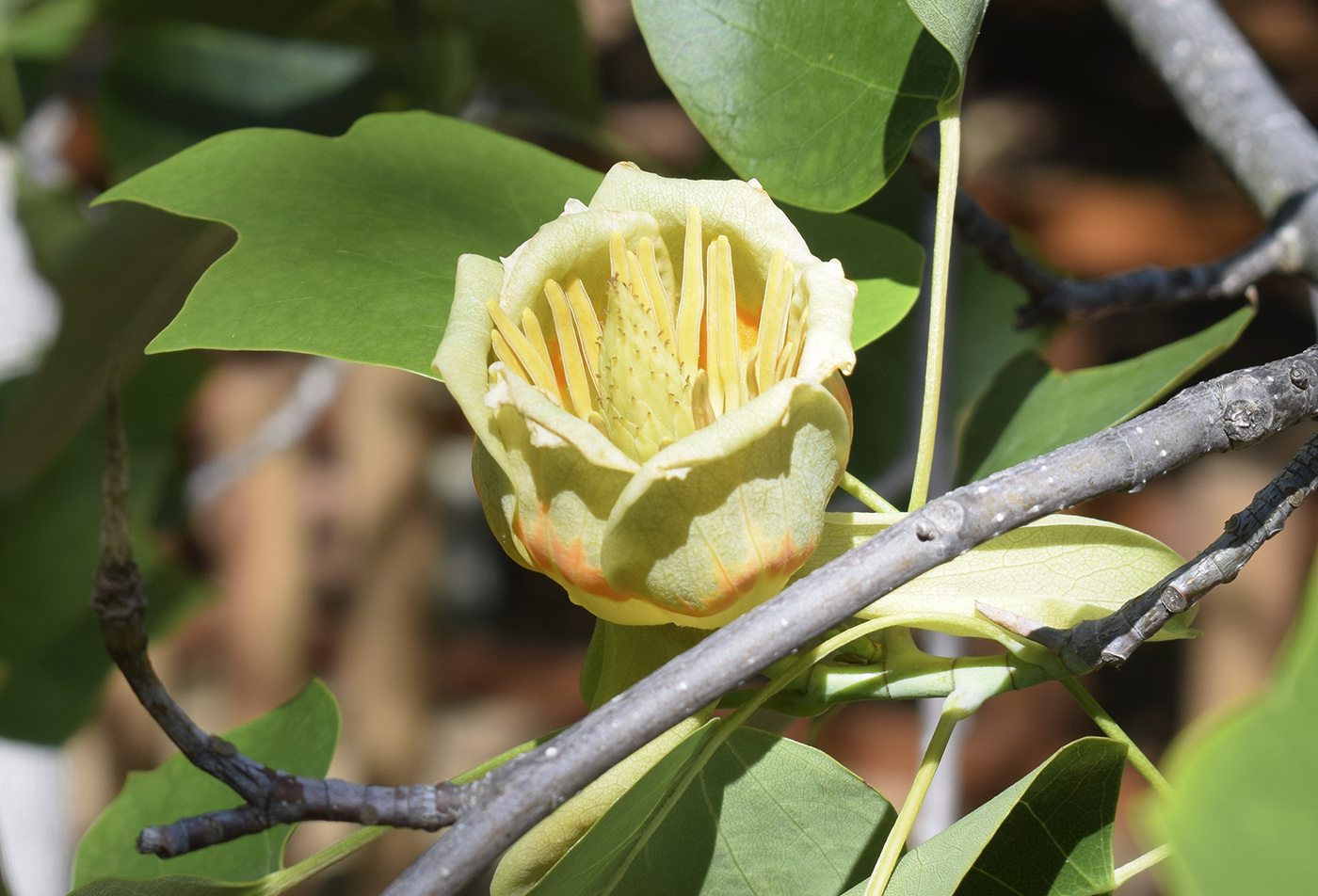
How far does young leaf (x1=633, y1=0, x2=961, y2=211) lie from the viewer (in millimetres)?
583

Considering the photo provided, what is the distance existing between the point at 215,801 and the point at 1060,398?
0.66 meters

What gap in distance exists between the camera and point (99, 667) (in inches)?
45.5

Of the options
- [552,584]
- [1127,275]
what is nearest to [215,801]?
[1127,275]

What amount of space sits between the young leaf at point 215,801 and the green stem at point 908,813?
358 millimetres

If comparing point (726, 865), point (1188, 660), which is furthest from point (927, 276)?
point (1188, 660)

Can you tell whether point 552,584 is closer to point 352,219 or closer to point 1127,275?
point 1127,275

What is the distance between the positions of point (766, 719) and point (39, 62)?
128cm

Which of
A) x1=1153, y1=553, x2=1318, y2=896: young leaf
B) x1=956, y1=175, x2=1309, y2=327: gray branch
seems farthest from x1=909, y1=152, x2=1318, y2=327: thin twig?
x1=1153, y1=553, x2=1318, y2=896: young leaf

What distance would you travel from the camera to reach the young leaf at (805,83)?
23.0 inches

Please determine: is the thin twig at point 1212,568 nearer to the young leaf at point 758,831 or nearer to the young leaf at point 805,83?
the young leaf at point 758,831

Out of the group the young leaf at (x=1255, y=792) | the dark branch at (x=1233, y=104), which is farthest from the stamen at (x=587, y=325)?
the dark branch at (x=1233, y=104)

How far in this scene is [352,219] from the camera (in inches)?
22.8

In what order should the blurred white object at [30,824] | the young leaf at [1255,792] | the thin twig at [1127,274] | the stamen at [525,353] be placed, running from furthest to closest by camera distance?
the blurred white object at [30,824] → the thin twig at [1127,274] → the stamen at [525,353] → the young leaf at [1255,792]

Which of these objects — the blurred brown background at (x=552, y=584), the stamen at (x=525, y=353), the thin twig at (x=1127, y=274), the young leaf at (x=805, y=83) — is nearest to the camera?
the stamen at (x=525, y=353)
